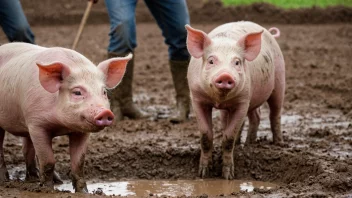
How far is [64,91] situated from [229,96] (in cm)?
138

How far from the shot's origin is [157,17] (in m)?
8.87

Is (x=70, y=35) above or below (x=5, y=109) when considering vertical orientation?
below

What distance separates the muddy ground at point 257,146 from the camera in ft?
20.3

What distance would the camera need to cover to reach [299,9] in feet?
61.5

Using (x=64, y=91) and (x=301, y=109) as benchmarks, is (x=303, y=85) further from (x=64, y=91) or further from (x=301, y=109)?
(x=64, y=91)

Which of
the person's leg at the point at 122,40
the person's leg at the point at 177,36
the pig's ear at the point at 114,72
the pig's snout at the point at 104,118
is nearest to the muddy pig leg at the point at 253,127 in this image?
the person's leg at the point at 177,36

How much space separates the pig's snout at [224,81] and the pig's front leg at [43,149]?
129 centimetres

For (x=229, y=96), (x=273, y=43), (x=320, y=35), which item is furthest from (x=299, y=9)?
(x=229, y=96)

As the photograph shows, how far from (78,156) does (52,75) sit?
2.20ft

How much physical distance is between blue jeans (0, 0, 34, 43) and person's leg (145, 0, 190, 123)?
1.37 metres

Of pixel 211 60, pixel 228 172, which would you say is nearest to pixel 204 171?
pixel 228 172

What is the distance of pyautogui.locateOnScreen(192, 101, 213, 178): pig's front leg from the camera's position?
6.67 m

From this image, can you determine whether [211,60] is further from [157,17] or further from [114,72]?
[157,17]

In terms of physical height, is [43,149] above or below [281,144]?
above
